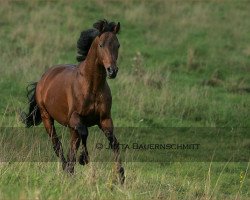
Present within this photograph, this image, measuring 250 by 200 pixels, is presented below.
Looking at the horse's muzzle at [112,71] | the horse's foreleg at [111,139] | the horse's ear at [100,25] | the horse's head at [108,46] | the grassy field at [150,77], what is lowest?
the grassy field at [150,77]

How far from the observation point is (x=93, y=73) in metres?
9.66

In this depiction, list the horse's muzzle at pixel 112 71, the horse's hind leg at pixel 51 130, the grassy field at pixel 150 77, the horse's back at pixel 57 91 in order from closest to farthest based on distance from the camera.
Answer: the grassy field at pixel 150 77, the horse's muzzle at pixel 112 71, the horse's back at pixel 57 91, the horse's hind leg at pixel 51 130

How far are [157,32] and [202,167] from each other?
11.1 metres

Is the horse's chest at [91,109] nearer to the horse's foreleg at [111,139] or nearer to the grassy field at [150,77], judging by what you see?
the horse's foreleg at [111,139]

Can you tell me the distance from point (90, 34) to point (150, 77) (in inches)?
294

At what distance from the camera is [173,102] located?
1584 centimetres

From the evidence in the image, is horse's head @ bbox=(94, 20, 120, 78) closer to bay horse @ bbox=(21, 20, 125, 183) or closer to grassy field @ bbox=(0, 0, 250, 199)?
bay horse @ bbox=(21, 20, 125, 183)

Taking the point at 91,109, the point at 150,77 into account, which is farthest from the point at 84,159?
the point at 150,77

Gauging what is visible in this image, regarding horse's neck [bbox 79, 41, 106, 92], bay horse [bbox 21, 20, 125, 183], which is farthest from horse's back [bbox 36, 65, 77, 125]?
horse's neck [bbox 79, 41, 106, 92]

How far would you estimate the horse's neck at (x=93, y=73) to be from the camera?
9.59m

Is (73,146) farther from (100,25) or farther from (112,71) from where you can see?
(100,25)

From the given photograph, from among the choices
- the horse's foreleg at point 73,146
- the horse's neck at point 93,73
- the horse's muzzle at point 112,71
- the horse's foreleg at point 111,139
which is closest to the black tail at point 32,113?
the horse's foreleg at point 73,146

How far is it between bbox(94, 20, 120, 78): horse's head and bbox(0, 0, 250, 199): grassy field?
1.21m

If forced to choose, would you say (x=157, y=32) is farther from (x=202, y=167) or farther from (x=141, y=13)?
(x=202, y=167)
